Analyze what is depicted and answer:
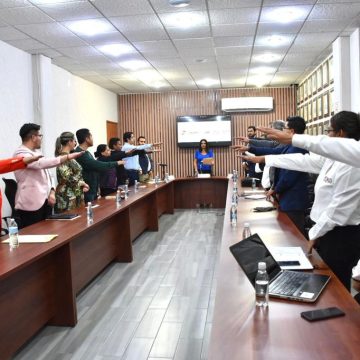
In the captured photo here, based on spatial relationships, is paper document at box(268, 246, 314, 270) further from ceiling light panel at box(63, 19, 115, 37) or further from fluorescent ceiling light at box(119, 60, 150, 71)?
fluorescent ceiling light at box(119, 60, 150, 71)

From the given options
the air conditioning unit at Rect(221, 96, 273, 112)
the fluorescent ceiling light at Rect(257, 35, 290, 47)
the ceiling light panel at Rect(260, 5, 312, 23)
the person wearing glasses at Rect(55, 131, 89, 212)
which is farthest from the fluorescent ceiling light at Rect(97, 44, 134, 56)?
the air conditioning unit at Rect(221, 96, 273, 112)

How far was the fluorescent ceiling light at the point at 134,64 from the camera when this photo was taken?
7291 mm

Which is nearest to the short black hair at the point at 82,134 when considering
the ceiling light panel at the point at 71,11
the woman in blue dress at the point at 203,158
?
the ceiling light panel at the point at 71,11

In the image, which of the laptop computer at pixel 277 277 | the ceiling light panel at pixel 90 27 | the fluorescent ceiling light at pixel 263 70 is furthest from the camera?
the fluorescent ceiling light at pixel 263 70

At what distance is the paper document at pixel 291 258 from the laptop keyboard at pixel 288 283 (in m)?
0.10

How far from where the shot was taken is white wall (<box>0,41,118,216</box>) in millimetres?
5871

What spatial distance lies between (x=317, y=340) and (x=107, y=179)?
17.6 feet

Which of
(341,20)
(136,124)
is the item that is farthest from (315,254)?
(136,124)

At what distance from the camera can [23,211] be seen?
3771 millimetres

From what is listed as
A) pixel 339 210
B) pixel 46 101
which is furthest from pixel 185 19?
pixel 339 210

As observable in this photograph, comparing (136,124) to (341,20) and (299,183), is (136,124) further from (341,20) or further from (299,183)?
(299,183)

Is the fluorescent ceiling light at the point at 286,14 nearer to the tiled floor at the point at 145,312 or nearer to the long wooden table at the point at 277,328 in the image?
the tiled floor at the point at 145,312

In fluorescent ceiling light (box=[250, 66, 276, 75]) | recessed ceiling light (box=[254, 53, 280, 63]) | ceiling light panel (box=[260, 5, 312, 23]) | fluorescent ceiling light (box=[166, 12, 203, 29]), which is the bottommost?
fluorescent ceiling light (box=[166, 12, 203, 29])

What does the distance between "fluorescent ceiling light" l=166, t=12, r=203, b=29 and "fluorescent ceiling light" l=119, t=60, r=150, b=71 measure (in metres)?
2.16
